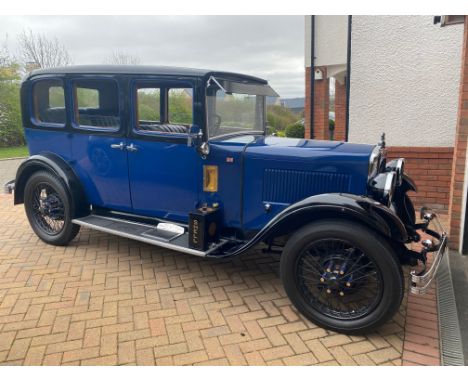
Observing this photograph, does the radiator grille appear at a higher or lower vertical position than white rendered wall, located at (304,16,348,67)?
lower

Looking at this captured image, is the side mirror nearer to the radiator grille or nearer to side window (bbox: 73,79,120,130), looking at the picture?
the radiator grille

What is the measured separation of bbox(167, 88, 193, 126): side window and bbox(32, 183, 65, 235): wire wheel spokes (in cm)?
165

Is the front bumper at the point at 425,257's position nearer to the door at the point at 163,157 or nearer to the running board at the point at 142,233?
the running board at the point at 142,233

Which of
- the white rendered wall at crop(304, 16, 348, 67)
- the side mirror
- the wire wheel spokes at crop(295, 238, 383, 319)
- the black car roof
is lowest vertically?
the wire wheel spokes at crop(295, 238, 383, 319)

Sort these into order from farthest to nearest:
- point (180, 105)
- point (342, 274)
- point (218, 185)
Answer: point (180, 105) < point (218, 185) < point (342, 274)

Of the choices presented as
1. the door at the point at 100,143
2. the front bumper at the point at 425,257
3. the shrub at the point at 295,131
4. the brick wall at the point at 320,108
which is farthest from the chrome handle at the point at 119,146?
the shrub at the point at 295,131

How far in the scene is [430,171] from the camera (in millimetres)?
5508

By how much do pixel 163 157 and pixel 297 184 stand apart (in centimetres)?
131

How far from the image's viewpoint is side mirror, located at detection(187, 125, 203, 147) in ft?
10.8

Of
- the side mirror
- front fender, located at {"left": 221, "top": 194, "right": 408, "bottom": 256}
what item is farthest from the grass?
front fender, located at {"left": 221, "top": 194, "right": 408, "bottom": 256}

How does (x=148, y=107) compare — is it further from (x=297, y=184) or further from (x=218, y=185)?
(x=297, y=184)

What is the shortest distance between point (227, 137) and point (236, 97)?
1.50ft

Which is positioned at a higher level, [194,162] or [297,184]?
[194,162]

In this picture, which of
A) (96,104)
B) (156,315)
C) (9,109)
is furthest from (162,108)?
(9,109)
